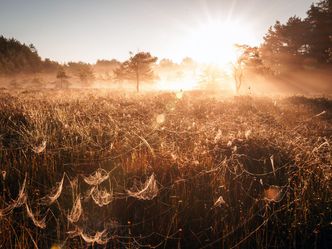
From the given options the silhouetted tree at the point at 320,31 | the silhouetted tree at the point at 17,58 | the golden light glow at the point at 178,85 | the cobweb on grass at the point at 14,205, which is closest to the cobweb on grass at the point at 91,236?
the cobweb on grass at the point at 14,205

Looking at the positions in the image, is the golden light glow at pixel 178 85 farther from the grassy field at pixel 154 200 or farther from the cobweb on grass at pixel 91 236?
the cobweb on grass at pixel 91 236

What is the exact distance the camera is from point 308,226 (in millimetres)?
3434

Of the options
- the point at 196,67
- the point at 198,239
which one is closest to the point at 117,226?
the point at 198,239

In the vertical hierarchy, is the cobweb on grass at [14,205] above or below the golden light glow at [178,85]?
below

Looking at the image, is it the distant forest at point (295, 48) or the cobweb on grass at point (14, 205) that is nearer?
the cobweb on grass at point (14, 205)

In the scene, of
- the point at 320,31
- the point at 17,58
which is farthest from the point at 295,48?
the point at 17,58

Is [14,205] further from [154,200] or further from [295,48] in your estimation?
[295,48]

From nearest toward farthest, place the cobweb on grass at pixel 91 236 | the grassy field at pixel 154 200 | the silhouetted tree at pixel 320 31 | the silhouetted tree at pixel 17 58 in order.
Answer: the cobweb on grass at pixel 91 236 < the grassy field at pixel 154 200 < the silhouetted tree at pixel 320 31 < the silhouetted tree at pixel 17 58

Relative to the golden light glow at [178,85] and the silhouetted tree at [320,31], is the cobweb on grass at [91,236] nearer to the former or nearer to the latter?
the golden light glow at [178,85]

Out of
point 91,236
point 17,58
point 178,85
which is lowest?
point 91,236

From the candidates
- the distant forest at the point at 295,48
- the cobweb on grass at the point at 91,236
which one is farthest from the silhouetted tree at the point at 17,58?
the cobweb on grass at the point at 91,236

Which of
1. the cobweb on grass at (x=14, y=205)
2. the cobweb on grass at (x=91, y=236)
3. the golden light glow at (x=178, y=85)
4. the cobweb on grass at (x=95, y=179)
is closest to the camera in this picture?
the cobweb on grass at (x=91, y=236)

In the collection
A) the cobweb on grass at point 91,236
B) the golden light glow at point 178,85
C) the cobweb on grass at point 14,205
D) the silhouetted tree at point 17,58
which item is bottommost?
the cobweb on grass at point 91,236

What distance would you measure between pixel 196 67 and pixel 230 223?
411 feet
